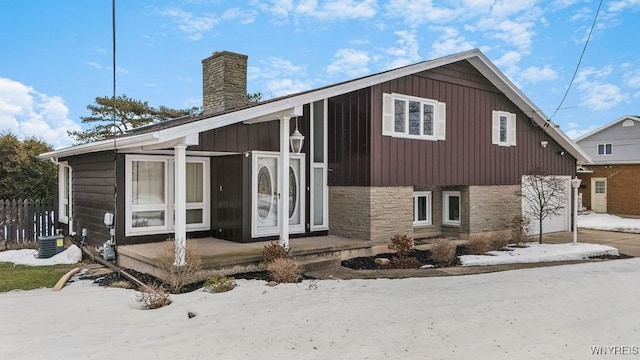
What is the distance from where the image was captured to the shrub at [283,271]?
24.4 ft

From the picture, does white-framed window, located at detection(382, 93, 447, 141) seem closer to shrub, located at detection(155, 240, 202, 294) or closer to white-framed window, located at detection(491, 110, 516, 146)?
white-framed window, located at detection(491, 110, 516, 146)

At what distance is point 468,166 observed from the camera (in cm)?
1246

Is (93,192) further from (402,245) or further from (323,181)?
(402,245)

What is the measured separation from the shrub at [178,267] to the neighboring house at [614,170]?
22544 millimetres

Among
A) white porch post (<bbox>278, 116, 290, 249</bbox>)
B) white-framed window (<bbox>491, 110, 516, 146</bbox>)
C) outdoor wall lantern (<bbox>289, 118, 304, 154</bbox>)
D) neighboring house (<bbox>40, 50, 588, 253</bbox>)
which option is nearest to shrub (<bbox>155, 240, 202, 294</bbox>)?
neighboring house (<bbox>40, 50, 588, 253</bbox>)

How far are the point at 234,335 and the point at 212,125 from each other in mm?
3936

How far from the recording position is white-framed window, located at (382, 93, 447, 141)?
1062 centimetres

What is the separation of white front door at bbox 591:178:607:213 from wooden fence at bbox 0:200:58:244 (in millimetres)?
26093

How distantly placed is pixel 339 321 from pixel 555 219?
13.1m

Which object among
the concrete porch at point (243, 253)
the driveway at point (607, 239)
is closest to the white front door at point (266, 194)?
the concrete porch at point (243, 253)

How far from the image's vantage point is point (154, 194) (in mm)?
9500

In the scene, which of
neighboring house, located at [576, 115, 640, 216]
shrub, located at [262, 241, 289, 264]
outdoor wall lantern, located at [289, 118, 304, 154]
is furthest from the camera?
neighboring house, located at [576, 115, 640, 216]

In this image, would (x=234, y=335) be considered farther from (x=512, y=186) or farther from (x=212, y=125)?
(x=512, y=186)

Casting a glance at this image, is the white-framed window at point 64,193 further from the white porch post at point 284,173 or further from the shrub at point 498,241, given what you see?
the shrub at point 498,241
